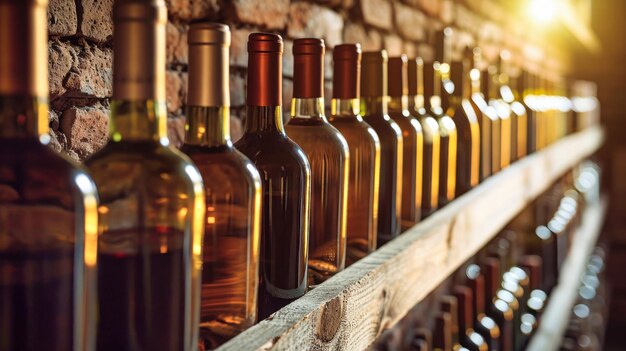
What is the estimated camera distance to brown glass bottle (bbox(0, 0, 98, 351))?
1.26 ft

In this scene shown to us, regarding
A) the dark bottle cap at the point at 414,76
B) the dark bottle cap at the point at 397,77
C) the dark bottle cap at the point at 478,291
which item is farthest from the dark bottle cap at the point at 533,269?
the dark bottle cap at the point at 397,77

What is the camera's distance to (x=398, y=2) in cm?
178

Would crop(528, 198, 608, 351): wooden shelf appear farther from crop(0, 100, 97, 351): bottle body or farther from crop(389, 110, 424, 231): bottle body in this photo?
crop(0, 100, 97, 351): bottle body

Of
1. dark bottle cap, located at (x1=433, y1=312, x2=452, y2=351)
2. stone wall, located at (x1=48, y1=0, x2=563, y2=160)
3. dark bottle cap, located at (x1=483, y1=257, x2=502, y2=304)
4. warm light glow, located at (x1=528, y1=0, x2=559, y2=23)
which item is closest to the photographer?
stone wall, located at (x1=48, y1=0, x2=563, y2=160)

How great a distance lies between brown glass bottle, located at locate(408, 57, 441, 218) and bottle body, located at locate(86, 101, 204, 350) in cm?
71

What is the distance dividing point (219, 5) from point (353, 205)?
0.34 m

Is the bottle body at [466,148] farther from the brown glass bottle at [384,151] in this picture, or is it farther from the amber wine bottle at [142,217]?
the amber wine bottle at [142,217]

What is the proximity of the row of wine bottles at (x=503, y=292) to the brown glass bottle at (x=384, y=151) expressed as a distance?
0.81 m

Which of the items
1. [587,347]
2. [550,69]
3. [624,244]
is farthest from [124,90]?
[624,244]

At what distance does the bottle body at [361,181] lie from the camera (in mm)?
898

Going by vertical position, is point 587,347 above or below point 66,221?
below

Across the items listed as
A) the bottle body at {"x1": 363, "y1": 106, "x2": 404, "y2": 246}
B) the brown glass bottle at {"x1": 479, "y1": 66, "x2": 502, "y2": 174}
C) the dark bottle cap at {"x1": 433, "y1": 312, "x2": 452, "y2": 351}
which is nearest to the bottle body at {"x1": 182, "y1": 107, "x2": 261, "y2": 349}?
the bottle body at {"x1": 363, "y1": 106, "x2": 404, "y2": 246}

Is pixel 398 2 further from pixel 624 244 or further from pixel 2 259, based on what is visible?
pixel 624 244

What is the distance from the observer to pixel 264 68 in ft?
2.11
